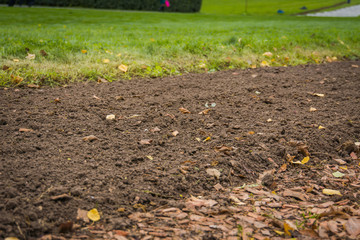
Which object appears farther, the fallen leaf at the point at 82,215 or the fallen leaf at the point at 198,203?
the fallen leaf at the point at 198,203

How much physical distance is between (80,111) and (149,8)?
19.4 meters

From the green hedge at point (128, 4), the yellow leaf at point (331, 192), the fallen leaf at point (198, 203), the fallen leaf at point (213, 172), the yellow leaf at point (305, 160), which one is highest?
the green hedge at point (128, 4)

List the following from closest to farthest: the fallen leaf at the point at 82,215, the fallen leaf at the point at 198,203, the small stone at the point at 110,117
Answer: the fallen leaf at the point at 82,215 < the fallen leaf at the point at 198,203 < the small stone at the point at 110,117

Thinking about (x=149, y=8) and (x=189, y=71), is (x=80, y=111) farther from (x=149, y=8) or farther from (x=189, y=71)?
(x=149, y=8)

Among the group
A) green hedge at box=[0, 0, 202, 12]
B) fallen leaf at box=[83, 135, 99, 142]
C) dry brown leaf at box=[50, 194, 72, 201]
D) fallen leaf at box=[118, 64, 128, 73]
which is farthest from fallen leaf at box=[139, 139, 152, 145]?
green hedge at box=[0, 0, 202, 12]

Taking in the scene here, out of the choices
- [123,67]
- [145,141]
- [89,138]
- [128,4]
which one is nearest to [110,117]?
[89,138]

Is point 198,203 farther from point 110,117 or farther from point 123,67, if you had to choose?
point 123,67

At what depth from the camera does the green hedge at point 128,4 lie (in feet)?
61.9

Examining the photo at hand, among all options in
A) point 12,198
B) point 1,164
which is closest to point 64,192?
point 12,198

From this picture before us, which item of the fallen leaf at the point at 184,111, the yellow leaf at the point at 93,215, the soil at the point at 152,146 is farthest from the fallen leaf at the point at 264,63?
the yellow leaf at the point at 93,215

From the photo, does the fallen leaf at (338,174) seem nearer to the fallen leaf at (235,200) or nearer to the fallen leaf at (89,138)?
the fallen leaf at (235,200)

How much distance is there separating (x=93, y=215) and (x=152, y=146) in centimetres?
95

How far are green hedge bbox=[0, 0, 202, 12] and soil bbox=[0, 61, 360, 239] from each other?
1726cm

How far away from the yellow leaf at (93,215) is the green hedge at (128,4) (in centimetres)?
1918
